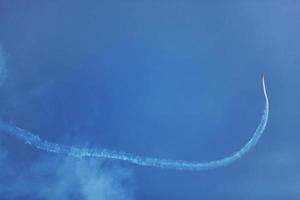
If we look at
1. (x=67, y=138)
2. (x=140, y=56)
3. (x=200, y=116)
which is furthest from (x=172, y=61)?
(x=67, y=138)

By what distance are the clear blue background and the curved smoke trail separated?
25 millimetres

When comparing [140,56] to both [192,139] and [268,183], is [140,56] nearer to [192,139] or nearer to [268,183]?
[192,139]

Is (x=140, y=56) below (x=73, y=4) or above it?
below

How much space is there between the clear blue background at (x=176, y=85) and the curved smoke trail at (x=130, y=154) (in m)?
0.02

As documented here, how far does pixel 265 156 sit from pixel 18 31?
1248mm

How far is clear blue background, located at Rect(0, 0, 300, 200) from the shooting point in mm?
1889

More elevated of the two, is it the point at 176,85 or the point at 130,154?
the point at 176,85

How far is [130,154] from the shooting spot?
6.30 ft

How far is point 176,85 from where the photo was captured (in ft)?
6.39

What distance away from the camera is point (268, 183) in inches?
77.3

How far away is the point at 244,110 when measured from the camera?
195cm

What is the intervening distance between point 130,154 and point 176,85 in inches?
14.8

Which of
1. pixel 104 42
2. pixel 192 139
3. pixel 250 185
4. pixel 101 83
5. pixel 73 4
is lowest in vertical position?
pixel 250 185

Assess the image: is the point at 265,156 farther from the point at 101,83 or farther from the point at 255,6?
the point at 101,83
